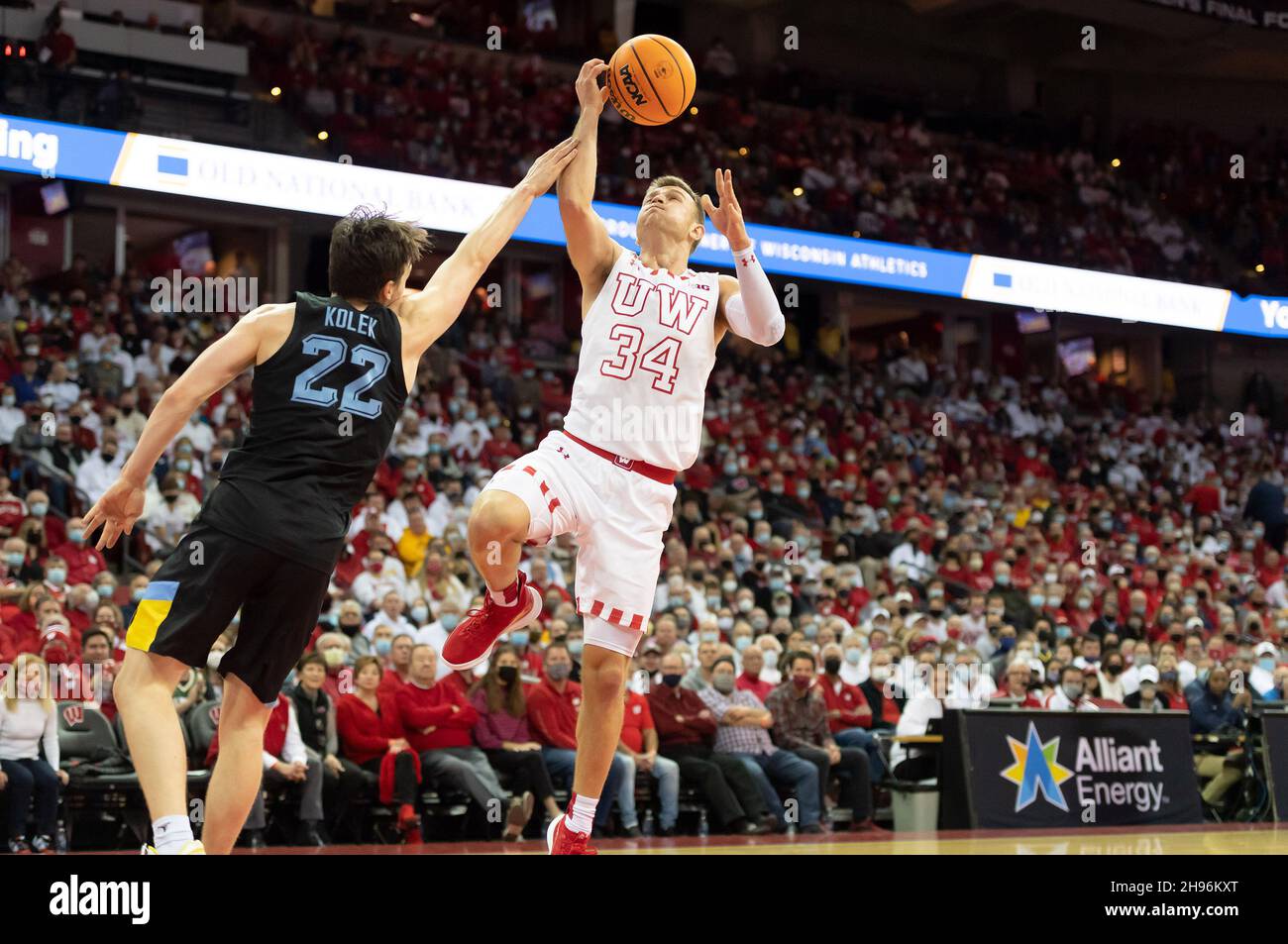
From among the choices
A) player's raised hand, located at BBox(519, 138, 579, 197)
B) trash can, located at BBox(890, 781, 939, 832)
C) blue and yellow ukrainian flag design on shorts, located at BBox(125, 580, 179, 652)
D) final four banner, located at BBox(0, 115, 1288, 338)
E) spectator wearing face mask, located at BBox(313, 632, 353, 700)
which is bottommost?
trash can, located at BBox(890, 781, 939, 832)

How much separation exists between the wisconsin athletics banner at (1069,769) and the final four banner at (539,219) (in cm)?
538

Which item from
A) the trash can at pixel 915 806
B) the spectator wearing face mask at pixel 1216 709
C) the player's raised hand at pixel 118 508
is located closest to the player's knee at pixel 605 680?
the player's raised hand at pixel 118 508

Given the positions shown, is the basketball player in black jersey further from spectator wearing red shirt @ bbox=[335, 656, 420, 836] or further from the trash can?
the trash can

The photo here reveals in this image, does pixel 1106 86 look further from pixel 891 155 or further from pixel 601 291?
pixel 601 291

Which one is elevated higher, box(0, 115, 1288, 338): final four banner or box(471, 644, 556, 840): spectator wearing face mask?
box(0, 115, 1288, 338): final four banner

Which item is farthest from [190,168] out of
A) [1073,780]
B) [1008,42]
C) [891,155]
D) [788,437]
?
[1008,42]

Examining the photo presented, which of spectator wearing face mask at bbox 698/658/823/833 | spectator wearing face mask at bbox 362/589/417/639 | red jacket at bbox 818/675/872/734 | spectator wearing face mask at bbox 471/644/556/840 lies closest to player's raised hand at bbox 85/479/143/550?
spectator wearing face mask at bbox 471/644/556/840

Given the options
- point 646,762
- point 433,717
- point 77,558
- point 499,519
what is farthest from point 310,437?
point 77,558

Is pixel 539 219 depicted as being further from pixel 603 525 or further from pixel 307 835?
pixel 603 525

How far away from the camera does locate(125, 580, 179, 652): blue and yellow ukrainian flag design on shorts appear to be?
14.3ft

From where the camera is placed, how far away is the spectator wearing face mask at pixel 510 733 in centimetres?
1082

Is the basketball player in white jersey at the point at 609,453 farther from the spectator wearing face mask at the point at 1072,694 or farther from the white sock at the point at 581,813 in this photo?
the spectator wearing face mask at the point at 1072,694

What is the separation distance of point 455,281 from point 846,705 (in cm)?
883

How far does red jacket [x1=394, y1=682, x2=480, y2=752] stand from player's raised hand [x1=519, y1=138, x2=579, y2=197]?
5.81 m
